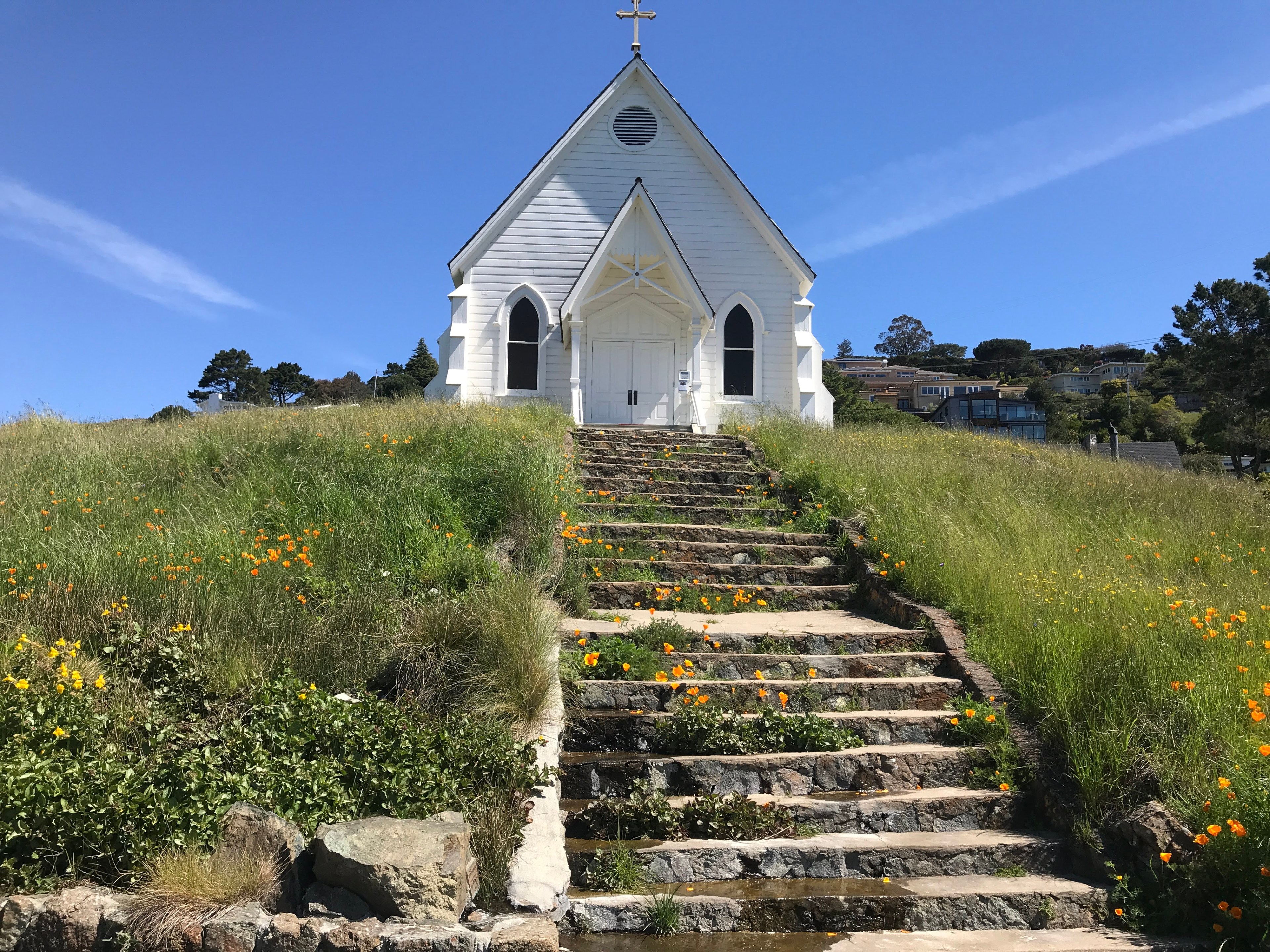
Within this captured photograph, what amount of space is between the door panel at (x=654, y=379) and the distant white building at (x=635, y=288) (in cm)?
3

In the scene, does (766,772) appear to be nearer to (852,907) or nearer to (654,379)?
(852,907)

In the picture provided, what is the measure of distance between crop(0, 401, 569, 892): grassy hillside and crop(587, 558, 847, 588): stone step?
3.82ft

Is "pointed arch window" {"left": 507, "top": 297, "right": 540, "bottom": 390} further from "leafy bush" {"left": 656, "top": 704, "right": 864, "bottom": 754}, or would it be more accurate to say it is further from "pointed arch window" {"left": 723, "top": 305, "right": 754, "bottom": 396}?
"leafy bush" {"left": 656, "top": 704, "right": 864, "bottom": 754}

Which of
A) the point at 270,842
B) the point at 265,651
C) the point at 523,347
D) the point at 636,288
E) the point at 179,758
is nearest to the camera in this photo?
the point at 270,842

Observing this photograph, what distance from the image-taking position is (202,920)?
3.57m

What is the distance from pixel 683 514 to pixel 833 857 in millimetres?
6663

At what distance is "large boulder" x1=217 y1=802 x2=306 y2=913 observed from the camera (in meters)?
3.85

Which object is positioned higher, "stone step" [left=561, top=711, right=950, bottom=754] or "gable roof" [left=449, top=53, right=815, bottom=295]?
"gable roof" [left=449, top=53, right=815, bottom=295]

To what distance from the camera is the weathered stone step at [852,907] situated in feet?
14.2

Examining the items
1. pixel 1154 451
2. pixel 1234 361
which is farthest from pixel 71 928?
pixel 1234 361

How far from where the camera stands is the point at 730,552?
32.1 feet

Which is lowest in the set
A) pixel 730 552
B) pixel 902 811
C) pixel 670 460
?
pixel 902 811

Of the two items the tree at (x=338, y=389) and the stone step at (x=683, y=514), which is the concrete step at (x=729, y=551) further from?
the tree at (x=338, y=389)

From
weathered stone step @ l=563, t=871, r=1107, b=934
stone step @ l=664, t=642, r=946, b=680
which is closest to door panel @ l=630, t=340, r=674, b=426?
stone step @ l=664, t=642, r=946, b=680
